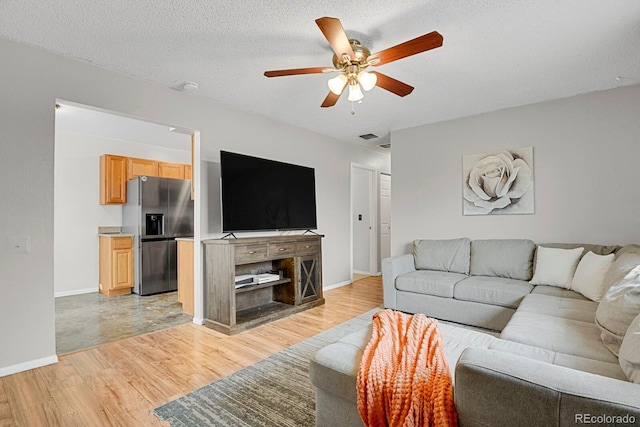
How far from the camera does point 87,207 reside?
4.91 metres

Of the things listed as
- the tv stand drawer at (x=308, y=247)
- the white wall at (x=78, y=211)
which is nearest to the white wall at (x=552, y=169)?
the tv stand drawer at (x=308, y=247)

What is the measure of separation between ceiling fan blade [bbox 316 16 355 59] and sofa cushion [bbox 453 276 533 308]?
2.43m

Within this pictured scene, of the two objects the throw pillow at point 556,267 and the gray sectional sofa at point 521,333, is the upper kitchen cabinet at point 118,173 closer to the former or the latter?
the gray sectional sofa at point 521,333

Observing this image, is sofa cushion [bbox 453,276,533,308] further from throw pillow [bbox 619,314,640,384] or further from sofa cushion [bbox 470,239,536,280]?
throw pillow [bbox 619,314,640,384]

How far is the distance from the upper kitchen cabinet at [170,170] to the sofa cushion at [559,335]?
17.9ft

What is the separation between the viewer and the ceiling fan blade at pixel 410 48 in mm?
1767

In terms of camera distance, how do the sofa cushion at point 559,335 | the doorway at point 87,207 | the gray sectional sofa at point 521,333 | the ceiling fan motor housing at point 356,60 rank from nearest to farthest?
the gray sectional sofa at point 521,333
the sofa cushion at point 559,335
the ceiling fan motor housing at point 356,60
the doorway at point 87,207

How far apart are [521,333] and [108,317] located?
402 centimetres

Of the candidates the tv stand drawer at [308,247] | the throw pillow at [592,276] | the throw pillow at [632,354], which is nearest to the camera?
the throw pillow at [632,354]

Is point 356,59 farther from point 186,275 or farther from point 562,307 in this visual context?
point 186,275

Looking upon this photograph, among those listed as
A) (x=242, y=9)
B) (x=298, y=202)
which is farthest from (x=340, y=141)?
(x=242, y=9)

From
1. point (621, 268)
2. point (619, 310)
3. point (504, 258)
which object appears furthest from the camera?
point (504, 258)

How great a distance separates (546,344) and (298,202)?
300 cm

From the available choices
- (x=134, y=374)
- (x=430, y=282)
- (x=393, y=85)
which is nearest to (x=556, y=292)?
(x=430, y=282)
